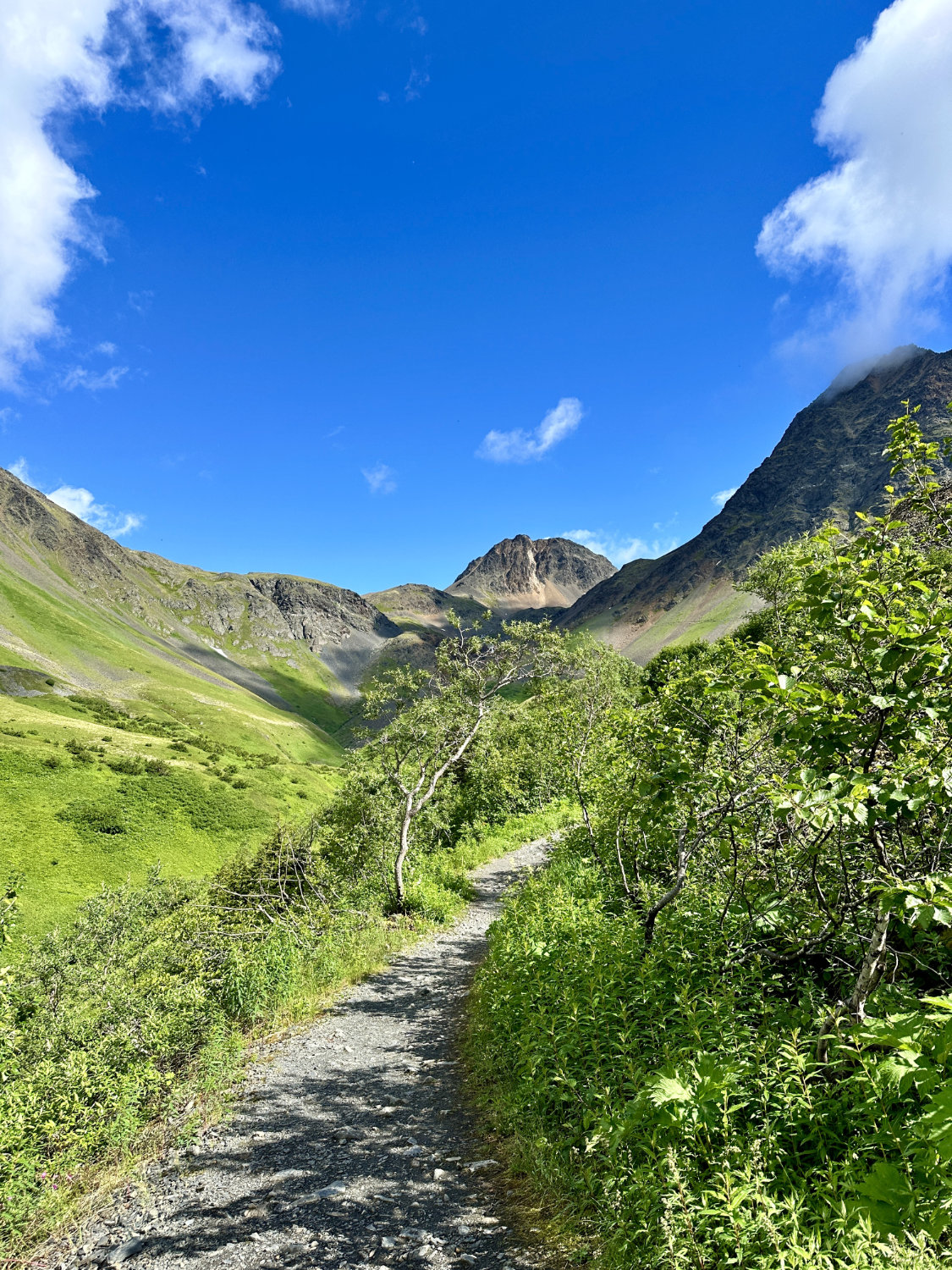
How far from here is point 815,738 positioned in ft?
14.4

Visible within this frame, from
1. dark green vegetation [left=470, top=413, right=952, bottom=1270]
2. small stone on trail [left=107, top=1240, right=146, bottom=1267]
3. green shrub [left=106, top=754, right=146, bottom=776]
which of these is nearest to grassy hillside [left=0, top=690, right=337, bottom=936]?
green shrub [left=106, top=754, right=146, bottom=776]

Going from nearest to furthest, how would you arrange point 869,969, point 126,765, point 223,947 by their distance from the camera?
point 869,969 → point 223,947 → point 126,765

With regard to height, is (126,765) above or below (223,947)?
above

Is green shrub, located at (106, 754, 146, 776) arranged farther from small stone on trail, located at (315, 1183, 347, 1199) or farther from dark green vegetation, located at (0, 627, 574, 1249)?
small stone on trail, located at (315, 1183, 347, 1199)

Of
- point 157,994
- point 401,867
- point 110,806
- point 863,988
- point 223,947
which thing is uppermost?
point 110,806

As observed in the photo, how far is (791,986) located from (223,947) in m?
13.3

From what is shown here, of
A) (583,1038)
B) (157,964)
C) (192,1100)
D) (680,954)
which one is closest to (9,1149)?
(192,1100)

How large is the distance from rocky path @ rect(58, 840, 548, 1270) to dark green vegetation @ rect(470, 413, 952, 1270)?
0.79m

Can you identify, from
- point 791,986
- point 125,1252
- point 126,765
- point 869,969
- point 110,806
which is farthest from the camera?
point 126,765

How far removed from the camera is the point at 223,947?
567 inches

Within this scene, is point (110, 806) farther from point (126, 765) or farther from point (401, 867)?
point (401, 867)

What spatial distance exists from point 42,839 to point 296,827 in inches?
1559

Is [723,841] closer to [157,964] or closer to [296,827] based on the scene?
[157,964]

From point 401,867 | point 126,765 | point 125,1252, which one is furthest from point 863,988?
point 126,765
